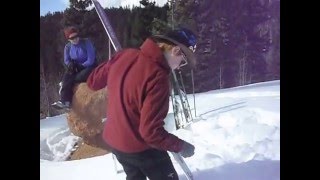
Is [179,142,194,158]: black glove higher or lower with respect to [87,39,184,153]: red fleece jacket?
lower

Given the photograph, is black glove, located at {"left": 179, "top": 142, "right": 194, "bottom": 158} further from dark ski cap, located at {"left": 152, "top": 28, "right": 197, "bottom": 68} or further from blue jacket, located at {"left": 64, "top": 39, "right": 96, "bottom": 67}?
blue jacket, located at {"left": 64, "top": 39, "right": 96, "bottom": 67}

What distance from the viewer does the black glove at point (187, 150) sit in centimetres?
257

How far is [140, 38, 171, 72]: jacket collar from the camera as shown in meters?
2.52

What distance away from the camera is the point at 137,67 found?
2.54m

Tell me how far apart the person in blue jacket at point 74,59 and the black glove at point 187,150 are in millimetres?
424

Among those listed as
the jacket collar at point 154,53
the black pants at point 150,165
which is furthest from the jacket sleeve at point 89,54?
the black pants at point 150,165

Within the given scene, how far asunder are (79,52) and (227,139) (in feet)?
1.96

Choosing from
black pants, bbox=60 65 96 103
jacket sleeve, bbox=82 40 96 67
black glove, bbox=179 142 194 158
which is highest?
jacket sleeve, bbox=82 40 96 67

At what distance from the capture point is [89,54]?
8.65 feet

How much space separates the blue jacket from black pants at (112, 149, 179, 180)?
0.36 m

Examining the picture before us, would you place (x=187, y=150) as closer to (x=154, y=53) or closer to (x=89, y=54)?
(x=154, y=53)

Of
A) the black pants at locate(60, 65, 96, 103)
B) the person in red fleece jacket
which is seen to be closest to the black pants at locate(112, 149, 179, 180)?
the person in red fleece jacket
